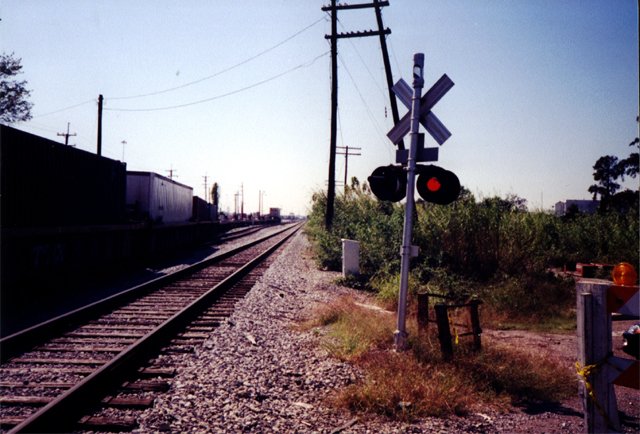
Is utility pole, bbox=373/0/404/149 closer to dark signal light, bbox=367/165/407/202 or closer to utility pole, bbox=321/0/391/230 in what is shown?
utility pole, bbox=321/0/391/230

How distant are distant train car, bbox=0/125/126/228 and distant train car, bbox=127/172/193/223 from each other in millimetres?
3729

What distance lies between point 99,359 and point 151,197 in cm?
1512

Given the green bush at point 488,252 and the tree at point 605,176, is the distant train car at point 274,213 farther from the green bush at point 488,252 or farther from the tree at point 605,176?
the green bush at point 488,252

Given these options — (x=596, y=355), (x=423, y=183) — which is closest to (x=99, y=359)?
(x=423, y=183)

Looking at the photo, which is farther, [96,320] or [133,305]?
[133,305]

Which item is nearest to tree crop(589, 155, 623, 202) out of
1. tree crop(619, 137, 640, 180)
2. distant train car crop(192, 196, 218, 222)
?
tree crop(619, 137, 640, 180)

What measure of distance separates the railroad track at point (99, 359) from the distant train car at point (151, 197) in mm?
10067

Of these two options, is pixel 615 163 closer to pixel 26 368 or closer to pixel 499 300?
pixel 499 300

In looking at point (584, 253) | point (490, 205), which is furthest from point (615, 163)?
point (490, 205)

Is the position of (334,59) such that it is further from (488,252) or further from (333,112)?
(488,252)

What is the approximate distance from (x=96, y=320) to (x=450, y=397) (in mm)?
6024

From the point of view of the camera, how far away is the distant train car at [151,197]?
19.0m

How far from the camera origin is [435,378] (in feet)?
14.8

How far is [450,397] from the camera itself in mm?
4160
